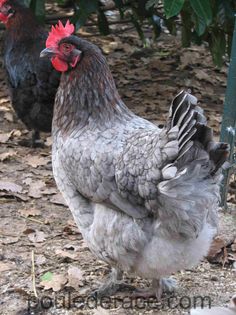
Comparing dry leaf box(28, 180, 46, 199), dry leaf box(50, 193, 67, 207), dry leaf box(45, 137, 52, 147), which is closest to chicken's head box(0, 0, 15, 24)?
dry leaf box(45, 137, 52, 147)

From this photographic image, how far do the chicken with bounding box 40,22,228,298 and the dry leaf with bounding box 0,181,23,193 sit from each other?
1.36 metres

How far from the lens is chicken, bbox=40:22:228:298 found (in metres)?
3.14

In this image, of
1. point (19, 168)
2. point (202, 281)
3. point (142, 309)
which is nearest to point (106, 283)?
point (142, 309)

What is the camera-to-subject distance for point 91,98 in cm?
376

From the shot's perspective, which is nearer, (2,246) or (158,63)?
(2,246)

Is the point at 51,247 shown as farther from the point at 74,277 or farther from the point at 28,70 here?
the point at 28,70

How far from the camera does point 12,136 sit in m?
6.31

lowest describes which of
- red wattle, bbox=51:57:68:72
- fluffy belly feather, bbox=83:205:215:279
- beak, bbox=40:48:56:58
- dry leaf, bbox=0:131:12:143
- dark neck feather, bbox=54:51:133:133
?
dry leaf, bbox=0:131:12:143

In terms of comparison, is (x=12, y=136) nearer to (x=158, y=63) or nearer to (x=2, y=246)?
(x=2, y=246)

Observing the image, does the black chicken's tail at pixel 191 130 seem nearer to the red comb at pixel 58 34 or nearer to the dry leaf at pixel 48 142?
the red comb at pixel 58 34

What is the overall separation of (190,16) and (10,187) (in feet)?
7.92

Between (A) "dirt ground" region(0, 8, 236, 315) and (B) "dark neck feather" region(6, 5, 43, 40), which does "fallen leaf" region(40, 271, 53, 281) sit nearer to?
(A) "dirt ground" region(0, 8, 236, 315)

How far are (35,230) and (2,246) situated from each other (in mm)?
305

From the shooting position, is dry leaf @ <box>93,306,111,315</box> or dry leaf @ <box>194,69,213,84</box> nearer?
dry leaf @ <box>93,306,111,315</box>
